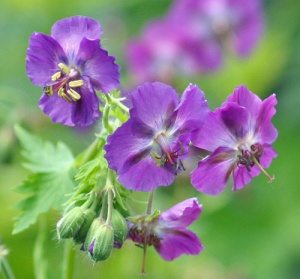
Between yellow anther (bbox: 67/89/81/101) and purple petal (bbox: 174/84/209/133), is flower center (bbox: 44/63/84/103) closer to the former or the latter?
yellow anther (bbox: 67/89/81/101)

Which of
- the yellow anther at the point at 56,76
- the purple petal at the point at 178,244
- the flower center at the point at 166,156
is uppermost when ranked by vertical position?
the yellow anther at the point at 56,76

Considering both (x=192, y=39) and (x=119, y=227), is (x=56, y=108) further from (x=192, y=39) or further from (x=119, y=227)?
(x=192, y=39)

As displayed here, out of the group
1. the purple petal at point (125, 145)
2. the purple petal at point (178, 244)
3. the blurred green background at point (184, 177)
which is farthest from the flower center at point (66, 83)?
the blurred green background at point (184, 177)

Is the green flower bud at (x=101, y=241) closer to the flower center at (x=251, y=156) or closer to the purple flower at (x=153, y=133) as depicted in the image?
the purple flower at (x=153, y=133)

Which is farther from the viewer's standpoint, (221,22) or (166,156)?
(221,22)

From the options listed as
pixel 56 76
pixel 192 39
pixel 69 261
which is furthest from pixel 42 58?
pixel 192 39

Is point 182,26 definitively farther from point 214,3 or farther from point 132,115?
point 132,115
